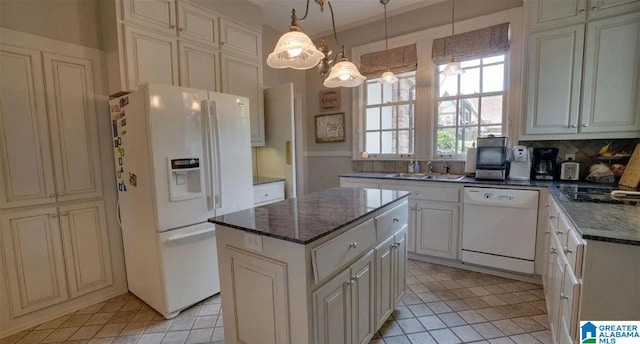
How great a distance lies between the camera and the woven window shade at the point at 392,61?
347 cm

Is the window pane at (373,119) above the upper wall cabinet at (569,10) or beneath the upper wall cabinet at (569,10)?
→ beneath

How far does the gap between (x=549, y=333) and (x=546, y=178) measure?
4.74ft

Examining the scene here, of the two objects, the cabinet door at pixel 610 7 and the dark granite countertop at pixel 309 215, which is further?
the cabinet door at pixel 610 7

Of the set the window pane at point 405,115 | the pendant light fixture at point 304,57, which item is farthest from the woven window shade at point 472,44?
the pendant light fixture at point 304,57

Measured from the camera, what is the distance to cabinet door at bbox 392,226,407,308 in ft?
6.45

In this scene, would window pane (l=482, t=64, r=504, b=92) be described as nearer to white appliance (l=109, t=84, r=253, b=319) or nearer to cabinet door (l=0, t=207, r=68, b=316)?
white appliance (l=109, t=84, r=253, b=319)

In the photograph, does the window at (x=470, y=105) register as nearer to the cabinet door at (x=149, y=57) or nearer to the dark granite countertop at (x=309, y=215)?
the dark granite countertop at (x=309, y=215)

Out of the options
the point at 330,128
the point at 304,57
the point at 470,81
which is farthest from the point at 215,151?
the point at 470,81

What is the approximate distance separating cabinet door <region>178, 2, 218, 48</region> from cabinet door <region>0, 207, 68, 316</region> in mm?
1811

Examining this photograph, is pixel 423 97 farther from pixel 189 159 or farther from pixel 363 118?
pixel 189 159

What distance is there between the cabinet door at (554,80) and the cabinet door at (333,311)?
2.41 metres

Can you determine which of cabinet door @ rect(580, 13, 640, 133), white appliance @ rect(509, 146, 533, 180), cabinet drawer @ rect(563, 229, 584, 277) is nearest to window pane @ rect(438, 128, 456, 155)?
white appliance @ rect(509, 146, 533, 180)

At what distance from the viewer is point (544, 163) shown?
2.75 m

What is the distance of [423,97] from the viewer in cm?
349
